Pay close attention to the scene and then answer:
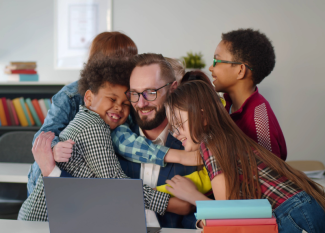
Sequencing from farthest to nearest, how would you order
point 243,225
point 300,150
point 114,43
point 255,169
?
point 300,150, point 114,43, point 255,169, point 243,225

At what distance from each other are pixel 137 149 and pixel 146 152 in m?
0.05

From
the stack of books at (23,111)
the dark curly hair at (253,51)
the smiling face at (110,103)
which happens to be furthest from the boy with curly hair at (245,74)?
the stack of books at (23,111)

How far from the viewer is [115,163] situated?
1.43 m

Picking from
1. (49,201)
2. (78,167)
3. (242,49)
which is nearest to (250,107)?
(242,49)

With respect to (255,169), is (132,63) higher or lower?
higher

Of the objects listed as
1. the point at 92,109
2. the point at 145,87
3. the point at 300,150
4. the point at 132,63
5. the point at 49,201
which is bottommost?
the point at 300,150

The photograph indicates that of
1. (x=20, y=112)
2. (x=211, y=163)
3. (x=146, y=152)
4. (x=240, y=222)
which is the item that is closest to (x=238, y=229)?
(x=240, y=222)

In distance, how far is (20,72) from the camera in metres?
3.61

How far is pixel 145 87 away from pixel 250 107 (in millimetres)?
642

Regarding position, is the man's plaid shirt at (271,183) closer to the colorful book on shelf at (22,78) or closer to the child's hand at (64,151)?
the child's hand at (64,151)

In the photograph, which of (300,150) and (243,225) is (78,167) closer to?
(243,225)

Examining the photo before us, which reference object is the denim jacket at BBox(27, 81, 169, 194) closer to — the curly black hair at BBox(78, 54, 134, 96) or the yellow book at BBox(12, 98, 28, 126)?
the curly black hair at BBox(78, 54, 134, 96)

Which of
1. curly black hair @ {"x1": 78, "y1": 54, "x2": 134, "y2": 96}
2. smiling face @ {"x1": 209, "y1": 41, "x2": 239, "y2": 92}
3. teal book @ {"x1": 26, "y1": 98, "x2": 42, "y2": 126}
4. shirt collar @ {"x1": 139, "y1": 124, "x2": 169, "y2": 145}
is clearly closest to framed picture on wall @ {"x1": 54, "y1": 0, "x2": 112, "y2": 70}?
teal book @ {"x1": 26, "y1": 98, "x2": 42, "y2": 126}

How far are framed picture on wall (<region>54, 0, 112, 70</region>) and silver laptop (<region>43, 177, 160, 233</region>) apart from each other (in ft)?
11.4
